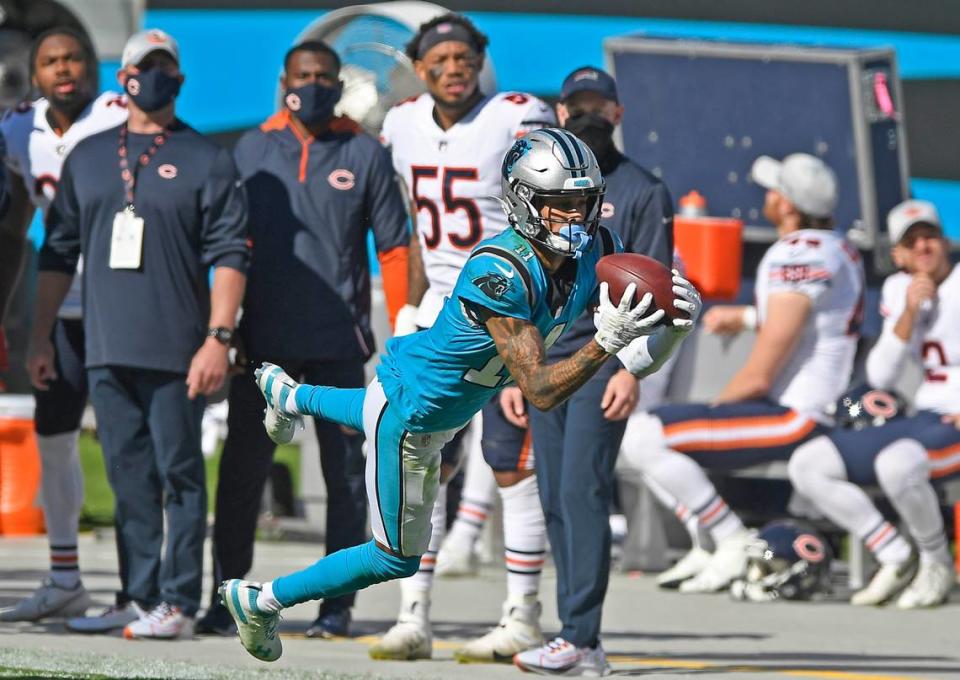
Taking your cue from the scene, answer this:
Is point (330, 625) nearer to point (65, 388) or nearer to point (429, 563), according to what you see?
point (429, 563)

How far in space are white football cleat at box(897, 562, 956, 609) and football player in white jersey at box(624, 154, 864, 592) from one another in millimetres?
737

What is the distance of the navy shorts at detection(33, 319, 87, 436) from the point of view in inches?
282

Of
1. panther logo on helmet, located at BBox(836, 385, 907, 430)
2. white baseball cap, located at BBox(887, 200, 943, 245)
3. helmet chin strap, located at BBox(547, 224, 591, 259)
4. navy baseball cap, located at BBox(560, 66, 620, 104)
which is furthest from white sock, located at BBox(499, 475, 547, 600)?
white baseball cap, located at BBox(887, 200, 943, 245)

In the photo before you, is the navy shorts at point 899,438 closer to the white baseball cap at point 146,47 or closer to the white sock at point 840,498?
the white sock at point 840,498

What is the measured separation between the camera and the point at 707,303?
10.2 meters

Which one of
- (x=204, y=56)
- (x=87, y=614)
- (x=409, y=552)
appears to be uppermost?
(x=204, y=56)

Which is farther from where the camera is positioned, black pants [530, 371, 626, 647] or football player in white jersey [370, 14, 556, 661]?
football player in white jersey [370, 14, 556, 661]

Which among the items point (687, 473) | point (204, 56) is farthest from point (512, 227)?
point (204, 56)

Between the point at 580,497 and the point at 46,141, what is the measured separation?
2.57 m

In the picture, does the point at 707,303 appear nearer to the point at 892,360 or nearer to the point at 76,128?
the point at 892,360

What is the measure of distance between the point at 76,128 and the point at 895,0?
6388 millimetres

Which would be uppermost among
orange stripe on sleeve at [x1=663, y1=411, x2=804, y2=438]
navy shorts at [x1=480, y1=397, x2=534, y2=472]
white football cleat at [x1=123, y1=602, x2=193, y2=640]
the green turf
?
navy shorts at [x1=480, y1=397, x2=534, y2=472]

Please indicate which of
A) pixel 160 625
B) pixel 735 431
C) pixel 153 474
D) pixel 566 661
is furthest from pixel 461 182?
pixel 735 431

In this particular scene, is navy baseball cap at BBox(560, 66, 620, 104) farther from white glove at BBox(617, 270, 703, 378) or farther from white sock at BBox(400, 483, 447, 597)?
white glove at BBox(617, 270, 703, 378)
